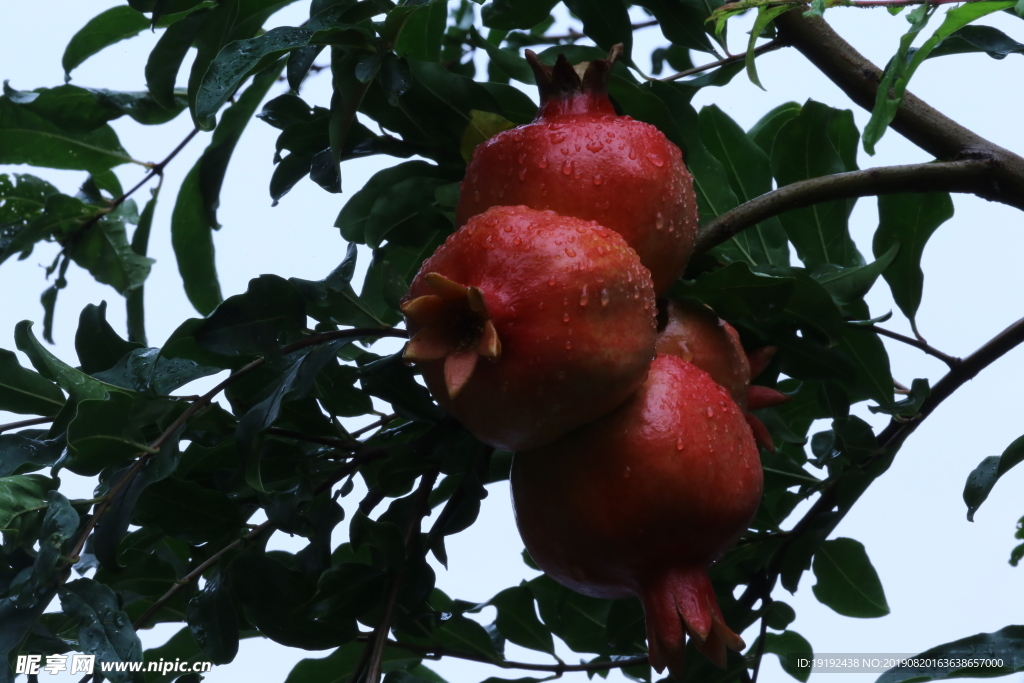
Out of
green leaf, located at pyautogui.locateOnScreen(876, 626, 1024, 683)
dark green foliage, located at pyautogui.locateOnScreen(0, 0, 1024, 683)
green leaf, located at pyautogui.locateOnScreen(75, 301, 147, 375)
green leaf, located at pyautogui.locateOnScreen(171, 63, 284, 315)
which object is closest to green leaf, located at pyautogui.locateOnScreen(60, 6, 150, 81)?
dark green foliage, located at pyautogui.locateOnScreen(0, 0, 1024, 683)

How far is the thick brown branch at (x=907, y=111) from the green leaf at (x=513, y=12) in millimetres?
177

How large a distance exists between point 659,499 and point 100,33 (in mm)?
738

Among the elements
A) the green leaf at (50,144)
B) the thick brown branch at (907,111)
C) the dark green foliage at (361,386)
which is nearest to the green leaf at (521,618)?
the dark green foliage at (361,386)

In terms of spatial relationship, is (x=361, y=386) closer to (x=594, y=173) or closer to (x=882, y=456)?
(x=594, y=173)

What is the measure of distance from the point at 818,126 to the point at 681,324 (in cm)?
29

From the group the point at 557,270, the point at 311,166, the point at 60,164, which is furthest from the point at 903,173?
the point at 60,164

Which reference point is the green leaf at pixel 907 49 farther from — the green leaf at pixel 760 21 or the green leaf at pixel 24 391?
the green leaf at pixel 24 391

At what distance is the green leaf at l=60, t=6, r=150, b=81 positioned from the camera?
0.95 m

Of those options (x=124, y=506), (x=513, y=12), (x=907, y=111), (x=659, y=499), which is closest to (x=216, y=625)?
(x=124, y=506)

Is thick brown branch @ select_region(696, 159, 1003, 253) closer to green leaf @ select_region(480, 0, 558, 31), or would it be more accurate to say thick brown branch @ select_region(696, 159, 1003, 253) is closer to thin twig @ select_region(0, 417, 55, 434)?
green leaf @ select_region(480, 0, 558, 31)

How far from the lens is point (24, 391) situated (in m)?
0.73

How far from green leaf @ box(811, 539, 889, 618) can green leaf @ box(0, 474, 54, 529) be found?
2.13 ft

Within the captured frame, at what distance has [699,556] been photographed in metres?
0.58

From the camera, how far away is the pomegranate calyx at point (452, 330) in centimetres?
49
